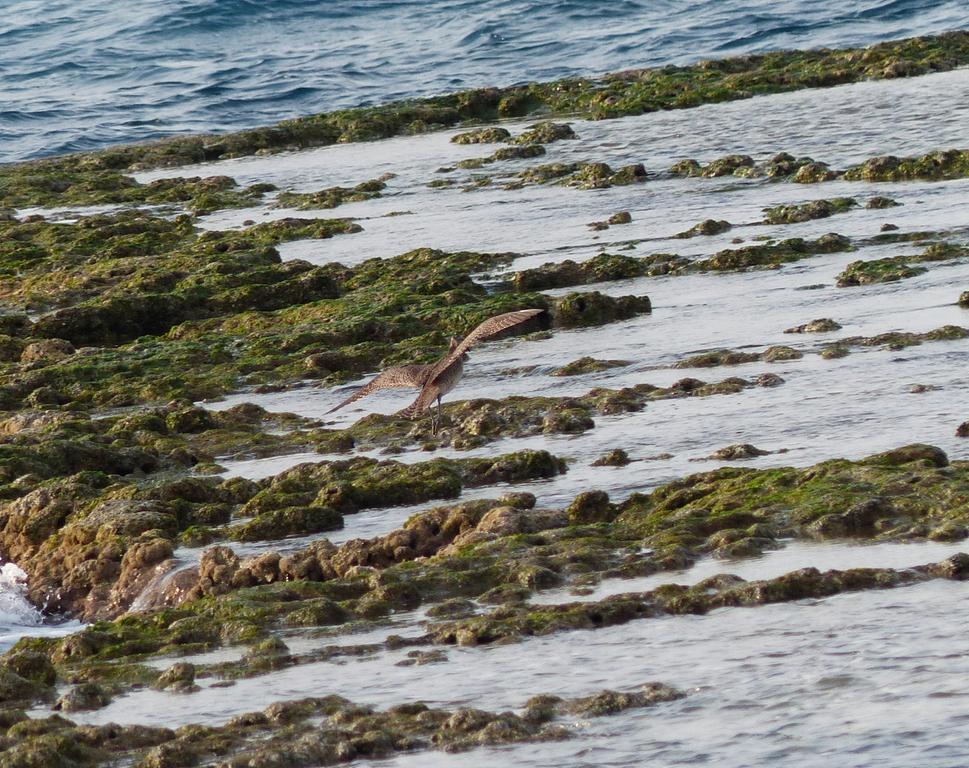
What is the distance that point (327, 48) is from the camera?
39469 millimetres

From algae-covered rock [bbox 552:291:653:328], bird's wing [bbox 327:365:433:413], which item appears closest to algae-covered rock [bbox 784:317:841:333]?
algae-covered rock [bbox 552:291:653:328]

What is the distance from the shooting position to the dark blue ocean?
32281 mm

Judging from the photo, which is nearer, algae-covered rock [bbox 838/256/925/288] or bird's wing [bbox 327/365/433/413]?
bird's wing [bbox 327/365/433/413]

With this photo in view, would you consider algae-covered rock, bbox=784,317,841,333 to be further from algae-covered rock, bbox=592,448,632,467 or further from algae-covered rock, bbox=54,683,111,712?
algae-covered rock, bbox=54,683,111,712

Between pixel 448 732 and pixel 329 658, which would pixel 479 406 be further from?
pixel 448 732

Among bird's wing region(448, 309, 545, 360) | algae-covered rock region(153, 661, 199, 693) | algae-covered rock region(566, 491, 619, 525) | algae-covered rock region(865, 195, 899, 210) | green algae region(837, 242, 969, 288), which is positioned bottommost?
algae-covered rock region(865, 195, 899, 210)

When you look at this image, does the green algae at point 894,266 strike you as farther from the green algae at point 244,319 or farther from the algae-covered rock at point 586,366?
the algae-covered rock at point 586,366

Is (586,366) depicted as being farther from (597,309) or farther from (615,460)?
(615,460)

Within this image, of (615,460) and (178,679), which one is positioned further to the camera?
(615,460)

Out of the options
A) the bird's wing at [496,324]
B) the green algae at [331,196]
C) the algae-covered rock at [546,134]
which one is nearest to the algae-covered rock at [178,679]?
the bird's wing at [496,324]

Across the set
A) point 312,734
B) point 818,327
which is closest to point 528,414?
point 818,327

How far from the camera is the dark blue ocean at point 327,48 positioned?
3228 cm

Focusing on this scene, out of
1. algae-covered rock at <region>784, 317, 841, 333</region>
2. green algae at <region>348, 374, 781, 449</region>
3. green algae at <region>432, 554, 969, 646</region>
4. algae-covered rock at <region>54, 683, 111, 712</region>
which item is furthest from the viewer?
algae-covered rock at <region>784, 317, 841, 333</region>

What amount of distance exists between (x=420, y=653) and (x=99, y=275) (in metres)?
10.3
